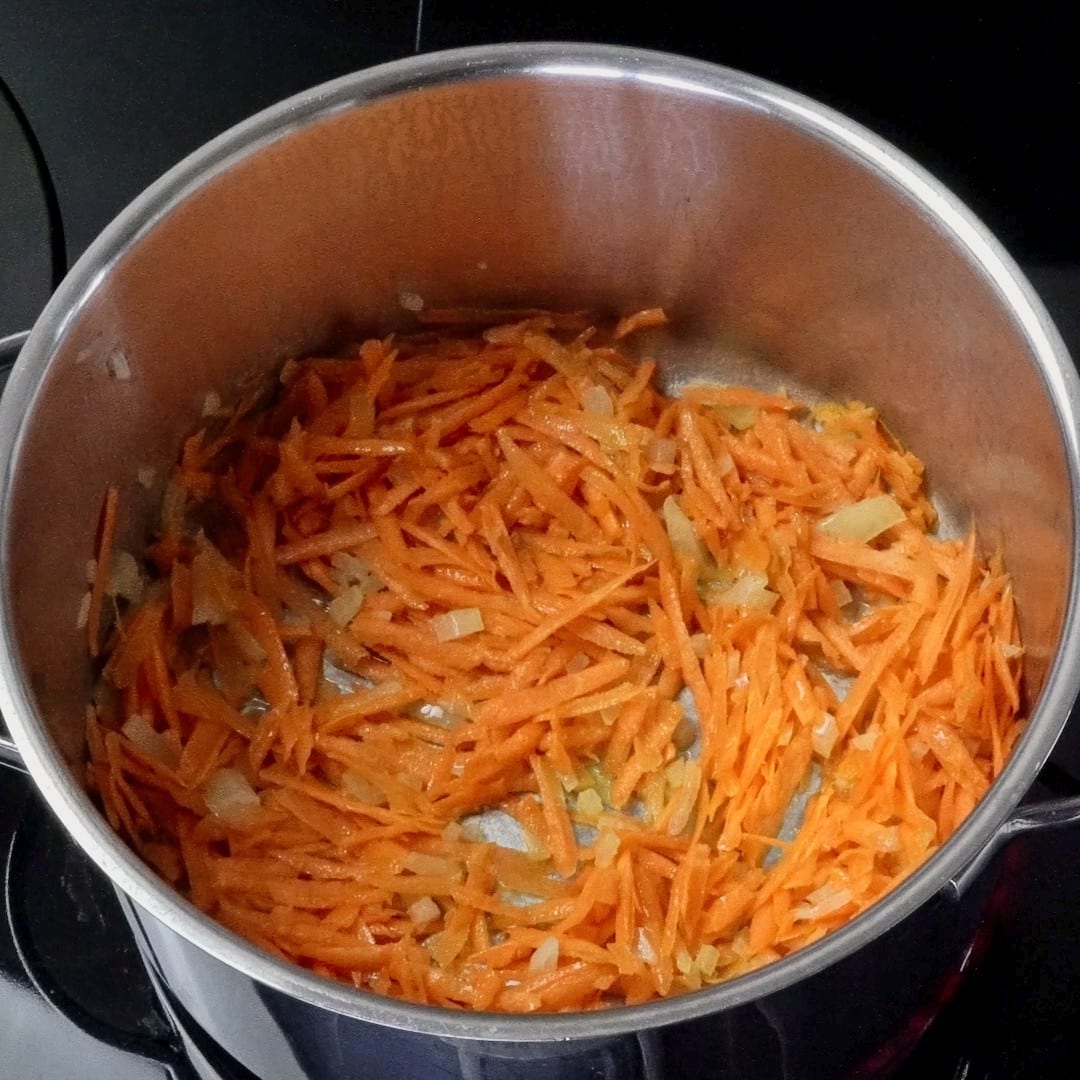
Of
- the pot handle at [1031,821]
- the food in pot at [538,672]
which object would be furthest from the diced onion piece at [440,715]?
the pot handle at [1031,821]

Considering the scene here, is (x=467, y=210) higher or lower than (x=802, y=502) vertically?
higher

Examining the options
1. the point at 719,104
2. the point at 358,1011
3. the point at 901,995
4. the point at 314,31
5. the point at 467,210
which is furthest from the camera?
the point at 314,31

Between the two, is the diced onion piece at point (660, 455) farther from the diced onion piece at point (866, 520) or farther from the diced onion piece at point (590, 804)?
the diced onion piece at point (590, 804)

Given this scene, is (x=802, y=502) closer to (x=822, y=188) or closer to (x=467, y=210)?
(x=822, y=188)

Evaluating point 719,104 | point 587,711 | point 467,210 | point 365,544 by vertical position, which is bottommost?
point 587,711

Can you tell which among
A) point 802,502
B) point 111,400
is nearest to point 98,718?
point 111,400

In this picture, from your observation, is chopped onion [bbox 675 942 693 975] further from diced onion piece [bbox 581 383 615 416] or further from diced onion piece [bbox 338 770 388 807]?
diced onion piece [bbox 581 383 615 416]

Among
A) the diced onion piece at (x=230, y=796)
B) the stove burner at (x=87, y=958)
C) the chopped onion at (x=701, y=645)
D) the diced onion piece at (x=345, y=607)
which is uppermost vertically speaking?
the diced onion piece at (x=345, y=607)
